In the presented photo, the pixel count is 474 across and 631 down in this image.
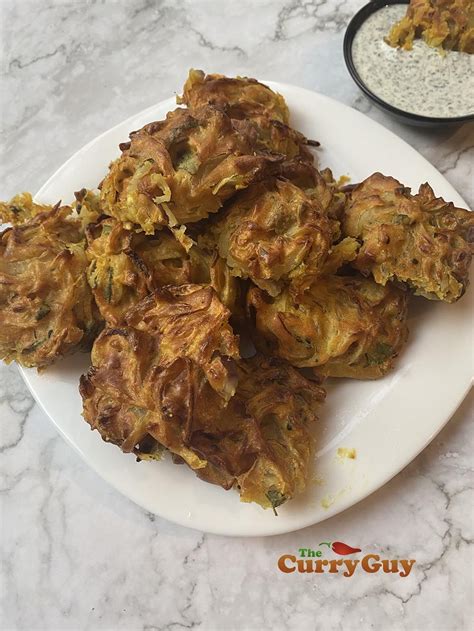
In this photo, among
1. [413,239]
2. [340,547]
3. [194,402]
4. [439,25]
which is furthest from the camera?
[439,25]

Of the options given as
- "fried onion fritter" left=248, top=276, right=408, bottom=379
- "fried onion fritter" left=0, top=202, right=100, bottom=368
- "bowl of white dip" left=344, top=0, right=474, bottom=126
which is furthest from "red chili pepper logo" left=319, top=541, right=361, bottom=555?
"bowl of white dip" left=344, top=0, right=474, bottom=126

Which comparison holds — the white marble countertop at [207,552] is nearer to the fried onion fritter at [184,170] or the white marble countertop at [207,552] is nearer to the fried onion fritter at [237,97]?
the fried onion fritter at [237,97]

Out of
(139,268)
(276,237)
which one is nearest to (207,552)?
(139,268)

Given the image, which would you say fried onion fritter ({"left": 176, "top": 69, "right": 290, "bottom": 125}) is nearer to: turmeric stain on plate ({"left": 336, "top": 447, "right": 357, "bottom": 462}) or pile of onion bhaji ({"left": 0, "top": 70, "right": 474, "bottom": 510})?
pile of onion bhaji ({"left": 0, "top": 70, "right": 474, "bottom": 510})

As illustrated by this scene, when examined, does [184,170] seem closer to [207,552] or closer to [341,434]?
[341,434]

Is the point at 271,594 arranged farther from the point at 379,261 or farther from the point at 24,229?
the point at 24,229

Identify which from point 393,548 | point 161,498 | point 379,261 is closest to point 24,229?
point 161,498
